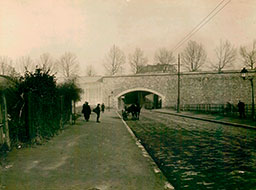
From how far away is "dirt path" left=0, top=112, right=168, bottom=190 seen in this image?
12.7ft

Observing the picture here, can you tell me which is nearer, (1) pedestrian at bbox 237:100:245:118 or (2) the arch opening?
(1) pedestrian at bbox 237:100:245:118

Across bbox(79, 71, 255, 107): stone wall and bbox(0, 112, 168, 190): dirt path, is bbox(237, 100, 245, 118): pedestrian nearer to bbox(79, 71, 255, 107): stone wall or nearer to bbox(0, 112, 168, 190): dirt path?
bbox(0, 112, 168, 190): dirt path

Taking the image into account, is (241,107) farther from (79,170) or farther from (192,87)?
(192,87)

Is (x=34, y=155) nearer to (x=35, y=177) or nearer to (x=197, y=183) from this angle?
(x=35, y=177)

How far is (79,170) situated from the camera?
4.65 meters

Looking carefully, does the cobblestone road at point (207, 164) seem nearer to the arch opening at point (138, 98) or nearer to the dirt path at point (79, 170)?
the dirt path at point (79, 170)

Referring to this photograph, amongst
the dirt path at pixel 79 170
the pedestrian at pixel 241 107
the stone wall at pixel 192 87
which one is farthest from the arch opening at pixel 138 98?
the dirt path at pixel 79 170

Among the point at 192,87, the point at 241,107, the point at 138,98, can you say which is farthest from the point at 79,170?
the point at 138,98

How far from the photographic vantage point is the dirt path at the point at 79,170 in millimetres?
3859

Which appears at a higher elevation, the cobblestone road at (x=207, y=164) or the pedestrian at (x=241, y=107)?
the pedestrian at (x=241, y=107)

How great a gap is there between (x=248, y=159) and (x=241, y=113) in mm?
12950

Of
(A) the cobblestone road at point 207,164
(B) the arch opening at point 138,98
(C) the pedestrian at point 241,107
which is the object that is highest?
(B) the arch opening at point 138,98

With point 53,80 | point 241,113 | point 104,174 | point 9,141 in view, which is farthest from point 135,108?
point 104,174

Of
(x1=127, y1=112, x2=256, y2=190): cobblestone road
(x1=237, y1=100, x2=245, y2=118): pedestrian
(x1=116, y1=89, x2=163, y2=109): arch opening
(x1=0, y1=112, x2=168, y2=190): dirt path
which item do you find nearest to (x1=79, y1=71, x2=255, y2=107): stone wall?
(x1=116, y1=89, x2=163, y2=109): arch opening
